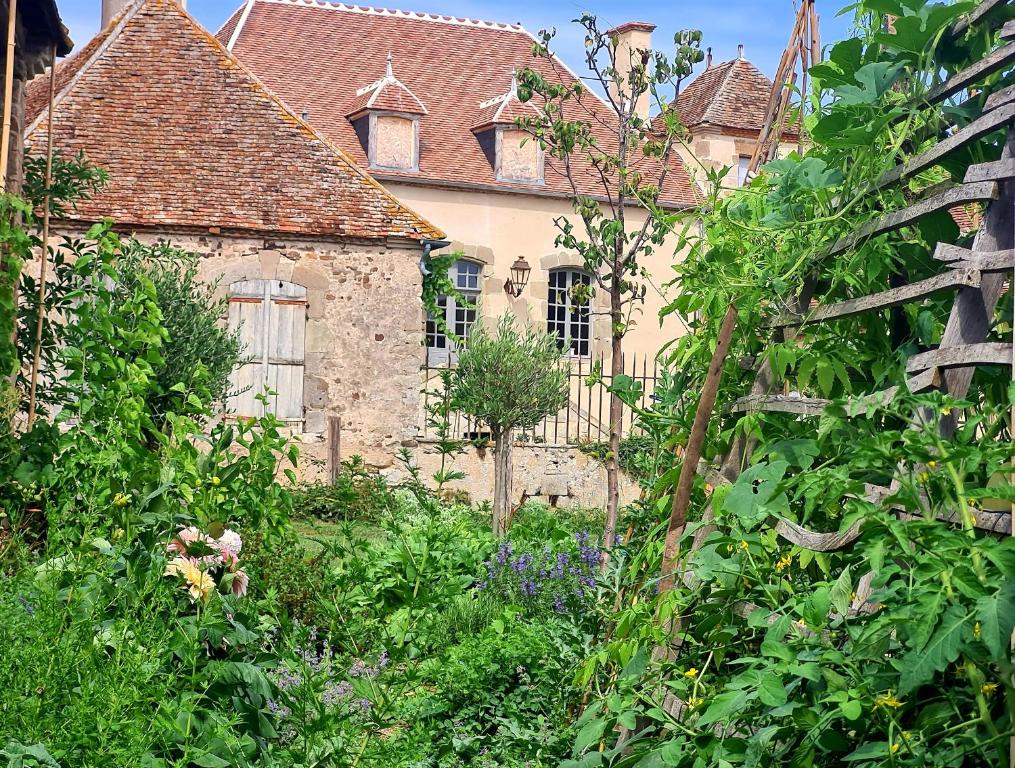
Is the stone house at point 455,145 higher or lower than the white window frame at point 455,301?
higher

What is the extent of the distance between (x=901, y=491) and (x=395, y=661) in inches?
57.3

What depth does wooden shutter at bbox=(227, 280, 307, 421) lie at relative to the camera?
13.7 metres

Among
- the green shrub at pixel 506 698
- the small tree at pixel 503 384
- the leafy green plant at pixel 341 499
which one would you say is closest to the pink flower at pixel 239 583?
the green shrub at pixel 506 698

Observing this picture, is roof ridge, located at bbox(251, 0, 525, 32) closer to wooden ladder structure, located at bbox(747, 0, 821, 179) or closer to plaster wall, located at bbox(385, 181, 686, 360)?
plaster wall, located at bbox(385, 181, 686, 360)

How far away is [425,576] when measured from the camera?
4.72 metres

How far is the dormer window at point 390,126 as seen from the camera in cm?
1848

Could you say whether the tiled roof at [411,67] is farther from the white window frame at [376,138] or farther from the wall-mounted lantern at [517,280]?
the wall-mounted lantern at [517,280]

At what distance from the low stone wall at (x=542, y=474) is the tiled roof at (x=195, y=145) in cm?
275

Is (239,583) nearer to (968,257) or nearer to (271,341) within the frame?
(968,257)

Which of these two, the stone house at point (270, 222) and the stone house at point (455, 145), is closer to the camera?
the stone house at point (270, 222)

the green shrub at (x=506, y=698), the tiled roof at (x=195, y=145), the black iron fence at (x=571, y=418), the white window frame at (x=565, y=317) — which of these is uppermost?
the tiled roof at (x=195, y=145)

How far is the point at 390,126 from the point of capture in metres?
18.6

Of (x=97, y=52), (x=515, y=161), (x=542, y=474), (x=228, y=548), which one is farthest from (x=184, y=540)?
(x=515, y=161)

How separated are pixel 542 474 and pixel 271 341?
356 cm
